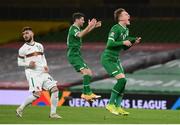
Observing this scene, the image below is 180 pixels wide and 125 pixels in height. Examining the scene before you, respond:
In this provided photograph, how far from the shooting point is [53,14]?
27.3 m

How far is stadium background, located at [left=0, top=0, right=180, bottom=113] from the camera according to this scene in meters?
22.3

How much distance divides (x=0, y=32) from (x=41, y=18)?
1.75m

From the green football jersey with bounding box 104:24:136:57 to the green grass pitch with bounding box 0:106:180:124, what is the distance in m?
1.25

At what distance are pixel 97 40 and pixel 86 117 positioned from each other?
1365cm

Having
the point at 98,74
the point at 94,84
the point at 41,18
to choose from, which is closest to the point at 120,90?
the point at 94,84

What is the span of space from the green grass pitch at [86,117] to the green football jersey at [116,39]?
1.25 m

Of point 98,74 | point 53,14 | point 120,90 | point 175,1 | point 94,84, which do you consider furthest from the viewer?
point 53,14

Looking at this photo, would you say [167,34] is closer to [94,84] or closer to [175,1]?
[175,1]

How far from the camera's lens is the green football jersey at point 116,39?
12.8 meters

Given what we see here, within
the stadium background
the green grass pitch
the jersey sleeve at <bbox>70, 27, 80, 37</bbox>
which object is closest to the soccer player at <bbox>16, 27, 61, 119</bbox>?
the green grass pitch

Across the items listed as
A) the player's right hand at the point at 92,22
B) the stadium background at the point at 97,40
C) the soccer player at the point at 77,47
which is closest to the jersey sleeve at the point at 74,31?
the soccer player at the point at 77,47

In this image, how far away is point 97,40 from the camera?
26.8m

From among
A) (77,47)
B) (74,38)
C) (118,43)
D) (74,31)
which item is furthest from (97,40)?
(118,43)

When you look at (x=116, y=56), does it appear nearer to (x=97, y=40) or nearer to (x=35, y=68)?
(x=35, y=68)
